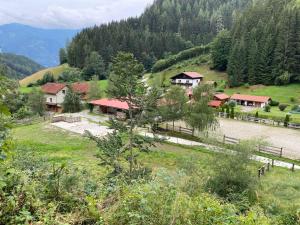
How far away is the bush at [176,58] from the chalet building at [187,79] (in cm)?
1459

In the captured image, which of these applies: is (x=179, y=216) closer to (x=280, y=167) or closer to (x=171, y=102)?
(x=280, y=167)

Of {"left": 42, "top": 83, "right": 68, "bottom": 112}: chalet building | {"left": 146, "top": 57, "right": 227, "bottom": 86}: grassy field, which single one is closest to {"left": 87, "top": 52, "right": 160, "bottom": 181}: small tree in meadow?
{"left": 42, "top": 83, "right": 68, "bottom": 112}: chalet building

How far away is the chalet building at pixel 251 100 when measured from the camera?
53.0 meters

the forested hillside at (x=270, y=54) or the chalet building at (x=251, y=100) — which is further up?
the forested hillside at (x=270, y=54)

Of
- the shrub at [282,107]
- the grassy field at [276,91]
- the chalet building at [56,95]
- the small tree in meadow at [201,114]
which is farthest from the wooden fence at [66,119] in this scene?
the grassy field at [276,91]

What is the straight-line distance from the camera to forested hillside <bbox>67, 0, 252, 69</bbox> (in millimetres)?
99375

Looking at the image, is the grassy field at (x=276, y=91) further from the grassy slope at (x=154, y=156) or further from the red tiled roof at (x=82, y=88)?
the grassy slope at (x=154, y=156)

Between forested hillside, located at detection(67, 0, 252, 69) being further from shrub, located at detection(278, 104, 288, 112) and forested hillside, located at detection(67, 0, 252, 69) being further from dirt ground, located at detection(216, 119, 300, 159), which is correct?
dirt ground, located at detection(216, 119, 300, 159)

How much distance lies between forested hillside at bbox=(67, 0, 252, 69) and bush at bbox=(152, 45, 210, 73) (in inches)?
364

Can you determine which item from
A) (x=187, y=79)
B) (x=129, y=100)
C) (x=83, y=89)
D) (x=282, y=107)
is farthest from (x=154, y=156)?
(x=187, y=79)

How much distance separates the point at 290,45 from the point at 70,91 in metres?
42.8

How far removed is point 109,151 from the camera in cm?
1805

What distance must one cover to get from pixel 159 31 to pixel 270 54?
204 feet

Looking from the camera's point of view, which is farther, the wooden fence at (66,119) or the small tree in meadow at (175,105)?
the wooden fence at (66,119)
